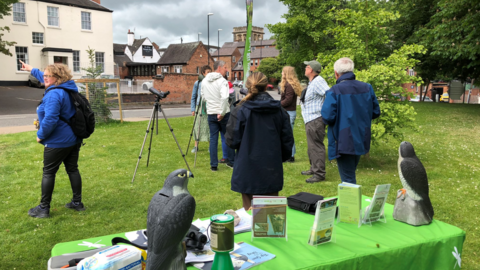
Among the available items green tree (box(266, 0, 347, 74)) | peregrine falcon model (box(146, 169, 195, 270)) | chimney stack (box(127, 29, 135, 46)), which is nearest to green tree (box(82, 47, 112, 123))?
peregrine falcon model (box(146, 169, 195, 270))

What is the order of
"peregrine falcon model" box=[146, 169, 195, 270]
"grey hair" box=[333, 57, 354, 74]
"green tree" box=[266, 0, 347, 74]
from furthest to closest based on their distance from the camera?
"green tree" box=[266, 0, 347, 74] → "grey hair" box=[333, 57, 354, 74] → "peregrine falcon model" box=[146, 169, 195, 270]

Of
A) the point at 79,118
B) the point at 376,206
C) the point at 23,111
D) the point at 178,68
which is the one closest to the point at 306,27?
the point at 23,111

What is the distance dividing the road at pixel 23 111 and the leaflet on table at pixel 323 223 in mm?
12908

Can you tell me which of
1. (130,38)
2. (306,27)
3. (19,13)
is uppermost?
(130,38)

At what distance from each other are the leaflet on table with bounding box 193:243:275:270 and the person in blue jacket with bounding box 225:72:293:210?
1.22m

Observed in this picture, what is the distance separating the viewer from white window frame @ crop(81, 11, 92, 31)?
111 ft

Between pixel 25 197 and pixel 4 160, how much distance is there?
10.4 feet

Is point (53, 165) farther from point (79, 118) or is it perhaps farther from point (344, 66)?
point (344, 66)

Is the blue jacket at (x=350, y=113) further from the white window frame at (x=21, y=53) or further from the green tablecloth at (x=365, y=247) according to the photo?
the white window frame at (x=21, y=53)

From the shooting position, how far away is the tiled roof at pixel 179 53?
5375 centimetres

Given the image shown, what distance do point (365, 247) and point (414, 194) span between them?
705 millimetres

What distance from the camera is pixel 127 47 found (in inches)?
2484

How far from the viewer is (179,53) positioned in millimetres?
55094

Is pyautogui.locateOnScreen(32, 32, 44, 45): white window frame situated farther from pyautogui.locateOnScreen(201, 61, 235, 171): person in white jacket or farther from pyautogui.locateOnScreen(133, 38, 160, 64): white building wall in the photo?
pyautogui.locateOnScreen(201, 61, 235, 171): person in white jacket
